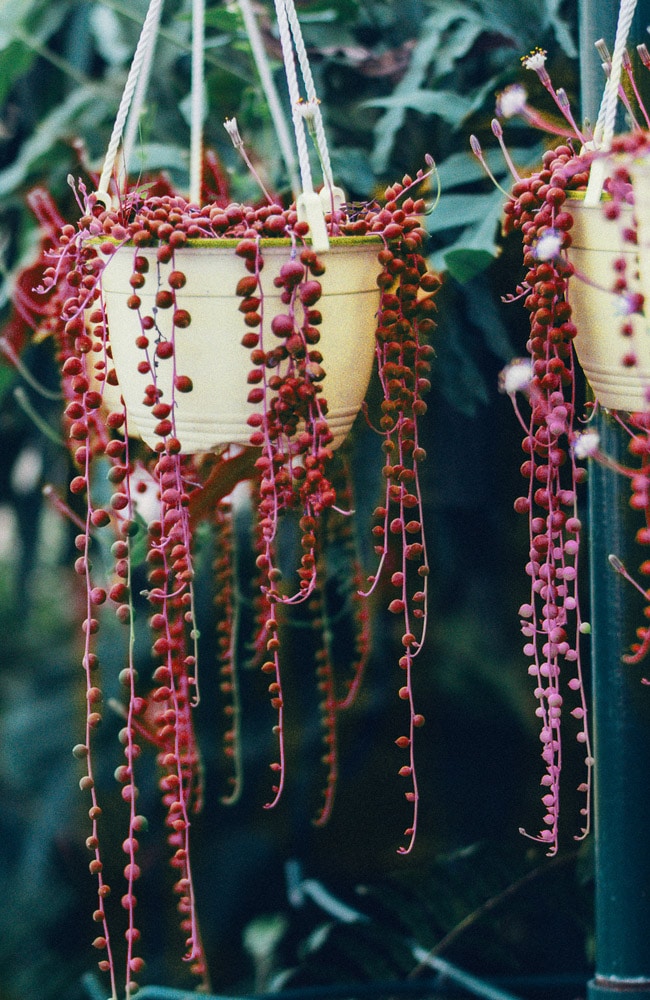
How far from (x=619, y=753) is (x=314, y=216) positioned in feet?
1.70

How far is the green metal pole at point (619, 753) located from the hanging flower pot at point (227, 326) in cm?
26

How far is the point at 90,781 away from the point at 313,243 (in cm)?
40

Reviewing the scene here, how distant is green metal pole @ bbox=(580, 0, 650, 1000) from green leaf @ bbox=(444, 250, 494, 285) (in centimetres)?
16

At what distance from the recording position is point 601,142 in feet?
2.46

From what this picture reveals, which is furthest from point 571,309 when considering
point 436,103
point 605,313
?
point 436,103

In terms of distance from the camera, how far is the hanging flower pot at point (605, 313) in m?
0.71

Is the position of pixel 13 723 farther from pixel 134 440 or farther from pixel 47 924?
pixel 134 440

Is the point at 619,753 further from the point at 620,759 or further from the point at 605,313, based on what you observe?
the point at 605,313

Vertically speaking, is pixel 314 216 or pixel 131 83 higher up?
pixel 131 83

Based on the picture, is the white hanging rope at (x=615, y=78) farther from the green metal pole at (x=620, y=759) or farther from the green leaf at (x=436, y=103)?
the green leaf at (x=436, y=103)

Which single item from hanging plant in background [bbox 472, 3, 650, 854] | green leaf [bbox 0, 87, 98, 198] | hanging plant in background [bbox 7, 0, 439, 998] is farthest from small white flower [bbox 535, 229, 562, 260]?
green leaf [bbox 0, 87, 98, 198]

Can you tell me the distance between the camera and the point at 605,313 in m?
0.75

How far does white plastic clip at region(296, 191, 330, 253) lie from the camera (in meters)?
0.75

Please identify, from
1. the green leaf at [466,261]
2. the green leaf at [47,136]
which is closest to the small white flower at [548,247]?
the green leaf at [466,261]
